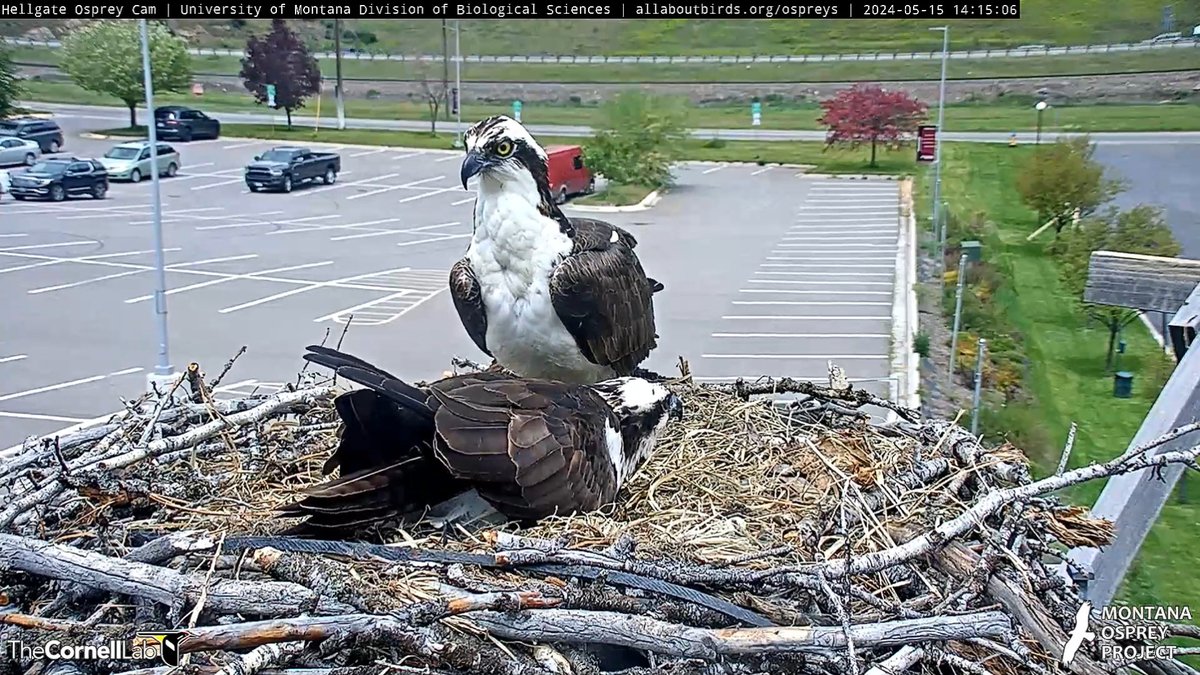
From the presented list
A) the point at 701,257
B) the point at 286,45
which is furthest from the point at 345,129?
the point at 701,257

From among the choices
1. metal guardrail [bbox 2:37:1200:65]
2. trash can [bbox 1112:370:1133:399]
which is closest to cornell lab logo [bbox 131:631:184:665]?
trash can [bbox 1112:370:1133:399]

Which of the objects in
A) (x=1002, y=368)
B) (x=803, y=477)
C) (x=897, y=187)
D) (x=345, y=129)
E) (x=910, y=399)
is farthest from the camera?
(x=345, y=129)

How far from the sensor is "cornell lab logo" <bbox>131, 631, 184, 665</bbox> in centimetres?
261

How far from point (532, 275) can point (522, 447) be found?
3.56ft

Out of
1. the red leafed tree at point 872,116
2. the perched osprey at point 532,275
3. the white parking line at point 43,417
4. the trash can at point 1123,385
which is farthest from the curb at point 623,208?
the perched osprey at point 532,275

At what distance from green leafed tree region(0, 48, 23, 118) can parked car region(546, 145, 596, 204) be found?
1167 cm

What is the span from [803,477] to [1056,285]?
771cm

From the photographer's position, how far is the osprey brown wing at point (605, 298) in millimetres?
4410

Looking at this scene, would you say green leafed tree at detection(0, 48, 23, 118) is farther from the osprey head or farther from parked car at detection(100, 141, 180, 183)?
the osprey head

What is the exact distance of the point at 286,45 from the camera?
3347 centimetres

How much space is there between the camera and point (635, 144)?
25.4 metres

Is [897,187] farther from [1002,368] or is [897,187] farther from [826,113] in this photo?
[1002,368]

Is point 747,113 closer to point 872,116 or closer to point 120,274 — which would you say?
point 872,116

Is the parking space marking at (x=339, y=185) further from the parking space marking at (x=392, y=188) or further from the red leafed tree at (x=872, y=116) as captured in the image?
the red leafed tree at (x=872, y=116)
